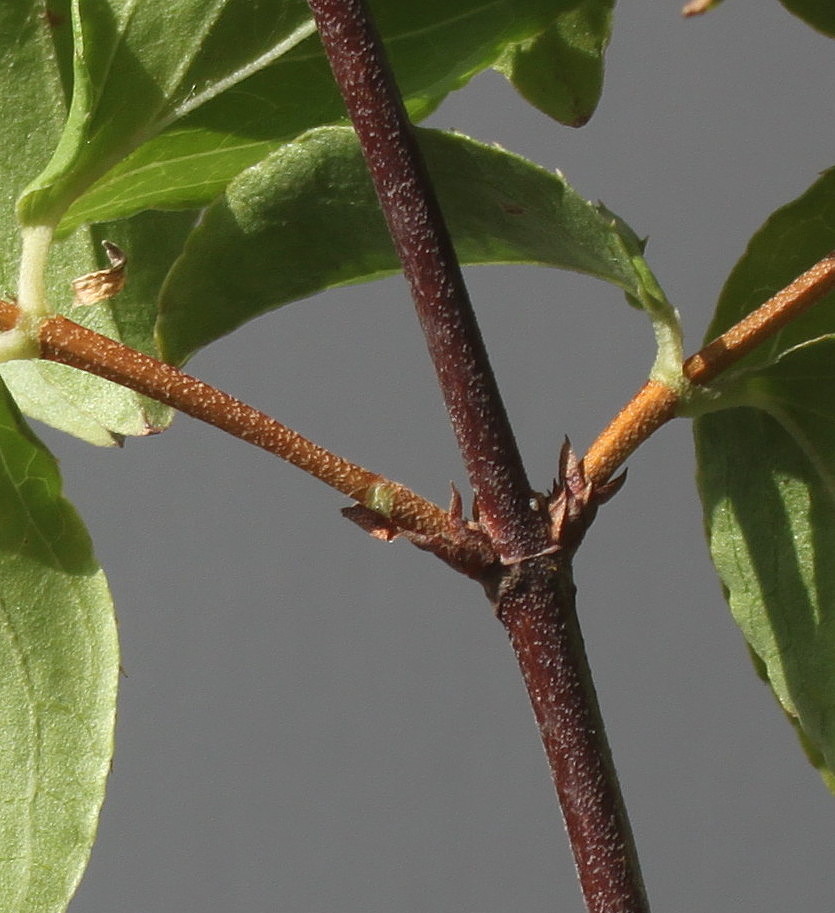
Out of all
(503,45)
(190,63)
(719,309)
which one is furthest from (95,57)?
(719,309)

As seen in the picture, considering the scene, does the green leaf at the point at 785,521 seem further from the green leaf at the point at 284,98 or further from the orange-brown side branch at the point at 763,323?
the green leaf at the point at 284,98

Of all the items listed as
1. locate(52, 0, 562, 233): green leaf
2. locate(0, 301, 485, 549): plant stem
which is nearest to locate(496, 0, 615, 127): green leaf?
locate(52, 0, 562, 233): green leaf

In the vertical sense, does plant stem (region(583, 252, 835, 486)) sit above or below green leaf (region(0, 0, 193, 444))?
below

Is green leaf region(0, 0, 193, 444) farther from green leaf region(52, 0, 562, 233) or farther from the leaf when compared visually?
the leaf

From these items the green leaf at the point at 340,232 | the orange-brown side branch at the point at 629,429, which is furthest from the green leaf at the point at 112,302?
the orange-brown side branch at the point at 629,429

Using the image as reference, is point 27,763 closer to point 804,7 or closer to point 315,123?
point 315,123

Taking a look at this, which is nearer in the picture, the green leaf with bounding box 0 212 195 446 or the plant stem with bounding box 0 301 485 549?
the plant stem with bounding box 0 301 485 549
